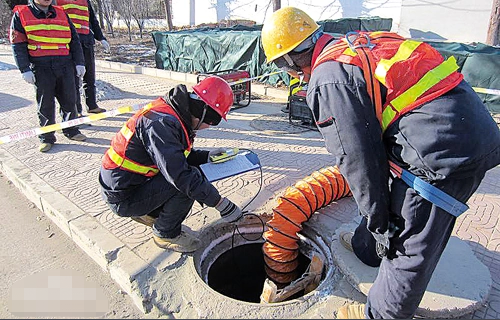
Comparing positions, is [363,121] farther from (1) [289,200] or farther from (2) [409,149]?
(1) [289,200]

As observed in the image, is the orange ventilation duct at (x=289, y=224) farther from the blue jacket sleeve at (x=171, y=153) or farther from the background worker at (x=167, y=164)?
the blue jacket sleeve at (x=171, y=153)

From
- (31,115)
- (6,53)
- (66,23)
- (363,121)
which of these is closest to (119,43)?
(6,53)

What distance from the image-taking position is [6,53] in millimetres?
16375

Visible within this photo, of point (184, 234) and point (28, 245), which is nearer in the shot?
point (184, 234)

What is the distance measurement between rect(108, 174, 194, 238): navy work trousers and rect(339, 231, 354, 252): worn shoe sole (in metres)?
1.26

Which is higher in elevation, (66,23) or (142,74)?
(66,23)

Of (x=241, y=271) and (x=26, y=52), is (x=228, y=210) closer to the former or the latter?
(x=241, y=271)

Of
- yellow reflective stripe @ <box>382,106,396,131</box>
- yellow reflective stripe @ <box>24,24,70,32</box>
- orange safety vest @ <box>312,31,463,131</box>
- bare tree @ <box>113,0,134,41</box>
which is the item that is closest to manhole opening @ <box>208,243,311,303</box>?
yellow reflective stripe @ <box>382,106,396,131</box>

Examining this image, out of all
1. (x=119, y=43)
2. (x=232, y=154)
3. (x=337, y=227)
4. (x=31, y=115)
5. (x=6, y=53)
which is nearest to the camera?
(x=337, y=227)

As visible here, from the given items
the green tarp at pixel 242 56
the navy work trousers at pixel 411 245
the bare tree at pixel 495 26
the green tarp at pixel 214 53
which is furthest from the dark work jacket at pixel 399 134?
the bare tree at pixel 495 26

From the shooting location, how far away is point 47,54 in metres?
4.93

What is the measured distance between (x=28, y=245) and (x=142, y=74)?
8767 millimetres

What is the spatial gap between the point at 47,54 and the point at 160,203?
135 inches

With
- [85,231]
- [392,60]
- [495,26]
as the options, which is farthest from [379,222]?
[495,26]
